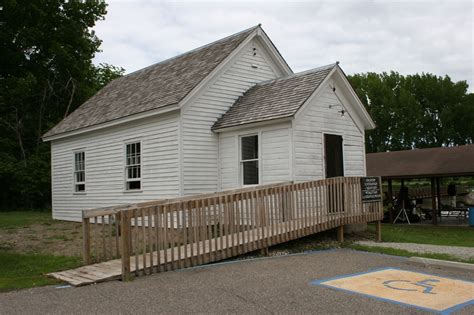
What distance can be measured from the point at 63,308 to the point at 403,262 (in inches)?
252

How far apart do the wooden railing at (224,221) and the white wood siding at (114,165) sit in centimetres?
377

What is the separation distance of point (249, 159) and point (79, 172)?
8801mm

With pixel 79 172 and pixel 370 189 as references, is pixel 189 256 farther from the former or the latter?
pixel 79 172

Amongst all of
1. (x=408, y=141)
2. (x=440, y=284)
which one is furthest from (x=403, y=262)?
(x=408, y=141)

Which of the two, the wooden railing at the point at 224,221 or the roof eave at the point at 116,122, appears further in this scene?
the roof eave at the point at 116,122

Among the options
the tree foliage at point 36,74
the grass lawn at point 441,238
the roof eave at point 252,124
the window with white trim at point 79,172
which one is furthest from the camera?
the tree foliage at point 36,74

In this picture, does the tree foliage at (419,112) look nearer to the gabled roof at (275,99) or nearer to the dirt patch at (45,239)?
the gabled roof at (275,99)

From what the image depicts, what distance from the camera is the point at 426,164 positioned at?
71.7 feet

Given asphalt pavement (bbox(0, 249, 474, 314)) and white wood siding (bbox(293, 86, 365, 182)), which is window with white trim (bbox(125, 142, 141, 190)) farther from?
asphalt pavement (bbox(0, 249, 474, 314))

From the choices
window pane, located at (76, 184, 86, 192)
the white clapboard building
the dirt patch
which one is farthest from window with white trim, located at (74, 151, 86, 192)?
the dirt patch

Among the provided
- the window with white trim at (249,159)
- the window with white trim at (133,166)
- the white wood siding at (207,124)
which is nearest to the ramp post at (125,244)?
the white wood siding at (207,124)

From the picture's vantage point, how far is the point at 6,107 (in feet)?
101

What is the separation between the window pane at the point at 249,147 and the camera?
13719mm

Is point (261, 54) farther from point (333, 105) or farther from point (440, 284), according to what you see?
point (440, 284)
